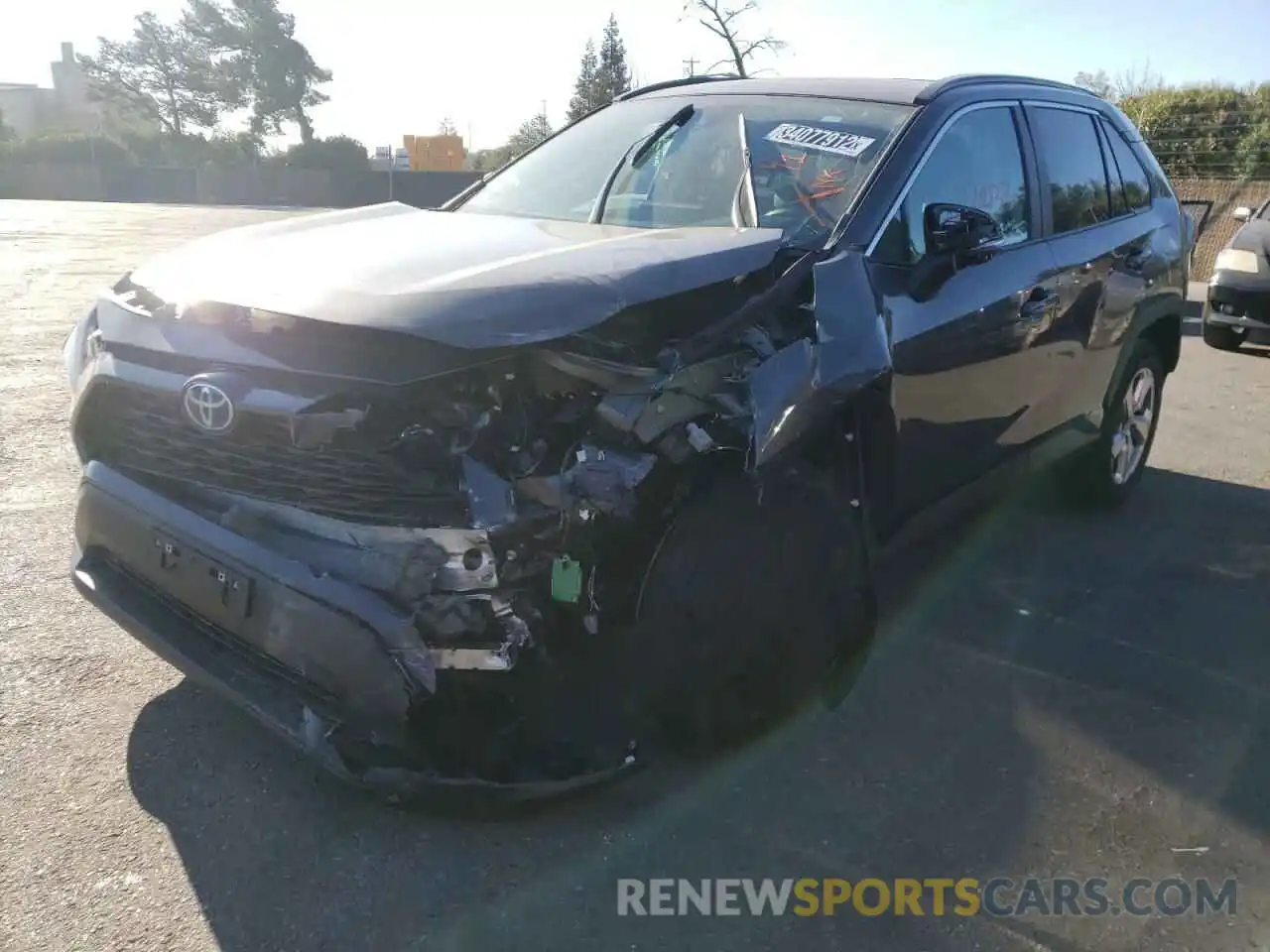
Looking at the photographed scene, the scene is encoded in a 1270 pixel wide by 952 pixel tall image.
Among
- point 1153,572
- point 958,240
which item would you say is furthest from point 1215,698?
point 958,240

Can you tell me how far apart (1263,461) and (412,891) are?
6.17 meters

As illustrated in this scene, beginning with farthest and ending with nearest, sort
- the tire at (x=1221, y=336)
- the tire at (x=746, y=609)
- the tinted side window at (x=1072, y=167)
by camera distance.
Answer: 1. the tire at (x=1221, y=336)
2. the tinted side window at (x=1072, y=167)
3. the tire at (x=746, y=609)

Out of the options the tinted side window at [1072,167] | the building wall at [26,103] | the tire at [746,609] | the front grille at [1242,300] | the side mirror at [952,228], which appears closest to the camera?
the tire at [746,609]

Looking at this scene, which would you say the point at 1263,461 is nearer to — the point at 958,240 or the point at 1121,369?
the point at 1121,369

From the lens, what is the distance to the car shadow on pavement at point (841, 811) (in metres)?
2.42

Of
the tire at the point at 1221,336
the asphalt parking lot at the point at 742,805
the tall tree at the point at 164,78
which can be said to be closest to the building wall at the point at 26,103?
the tall tree at the point at 164,78

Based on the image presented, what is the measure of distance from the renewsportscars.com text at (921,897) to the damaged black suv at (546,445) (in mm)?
333

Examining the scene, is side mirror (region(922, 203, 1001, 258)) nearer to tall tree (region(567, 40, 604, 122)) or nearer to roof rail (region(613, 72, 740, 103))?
roof rail (region(613, 72, 740, 103))

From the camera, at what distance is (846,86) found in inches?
154

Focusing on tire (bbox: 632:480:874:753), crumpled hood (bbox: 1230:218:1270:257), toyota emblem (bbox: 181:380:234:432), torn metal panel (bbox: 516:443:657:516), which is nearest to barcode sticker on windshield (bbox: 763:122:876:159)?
tire (bbox: 632:480:874:753)

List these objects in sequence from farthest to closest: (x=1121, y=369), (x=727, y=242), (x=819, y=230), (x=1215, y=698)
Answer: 1. (x=1121, y=369)
2. (x=1215, y=698)
3. (x=819, y=230)
4. (x=727, y=242)

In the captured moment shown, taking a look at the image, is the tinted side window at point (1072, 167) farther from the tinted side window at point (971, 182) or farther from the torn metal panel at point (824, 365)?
the torn metal panel at point (824, 365)

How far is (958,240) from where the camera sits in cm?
332

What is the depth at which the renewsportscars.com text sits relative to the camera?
8.16ft
